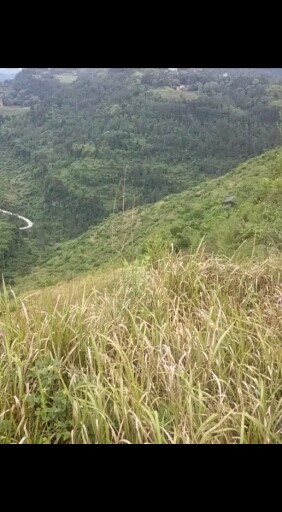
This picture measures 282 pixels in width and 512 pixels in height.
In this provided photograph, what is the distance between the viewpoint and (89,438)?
1.43 m

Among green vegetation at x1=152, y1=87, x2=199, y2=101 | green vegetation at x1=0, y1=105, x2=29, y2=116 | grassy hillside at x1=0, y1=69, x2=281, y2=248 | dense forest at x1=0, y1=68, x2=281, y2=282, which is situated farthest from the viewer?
green vegetation at x1=0, y1=105, x2=29, y2=116

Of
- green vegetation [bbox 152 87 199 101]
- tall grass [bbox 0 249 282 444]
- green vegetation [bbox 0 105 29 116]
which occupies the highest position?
green vegetation [bbox 152 87 199 101]

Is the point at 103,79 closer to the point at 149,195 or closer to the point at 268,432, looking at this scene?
the point at 149,195

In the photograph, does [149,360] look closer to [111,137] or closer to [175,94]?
[111,137]

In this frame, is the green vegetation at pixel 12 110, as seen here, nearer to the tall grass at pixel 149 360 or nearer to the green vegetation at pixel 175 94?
the green vegetation at pixel 175 94

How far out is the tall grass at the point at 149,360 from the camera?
4.64 feet

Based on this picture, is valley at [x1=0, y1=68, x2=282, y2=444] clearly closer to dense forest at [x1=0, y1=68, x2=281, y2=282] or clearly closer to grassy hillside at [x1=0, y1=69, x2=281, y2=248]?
dense forest at [x1=0, y1=68, x2=281, y2=282]

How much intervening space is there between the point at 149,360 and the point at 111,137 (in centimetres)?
3507

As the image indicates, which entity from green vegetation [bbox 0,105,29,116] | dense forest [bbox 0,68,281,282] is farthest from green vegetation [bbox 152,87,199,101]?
green vegetation [bbox 0,105,29,116]

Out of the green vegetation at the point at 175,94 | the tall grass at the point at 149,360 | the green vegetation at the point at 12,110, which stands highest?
the green vegetation at the point at 175,94

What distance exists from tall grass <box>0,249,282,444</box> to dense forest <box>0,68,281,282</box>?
61.2 feet

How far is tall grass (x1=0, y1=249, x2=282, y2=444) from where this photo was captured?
1.41 meters

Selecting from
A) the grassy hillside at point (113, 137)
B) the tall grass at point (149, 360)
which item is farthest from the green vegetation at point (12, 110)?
the tall grass at point (149, 360)

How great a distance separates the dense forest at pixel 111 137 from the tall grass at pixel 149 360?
1864 centimetres
